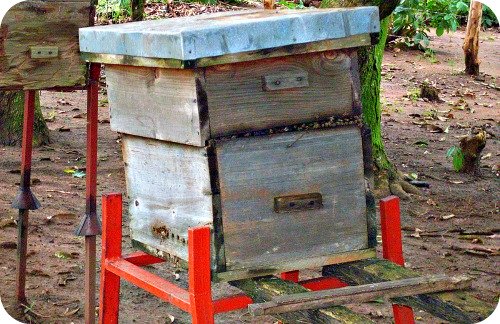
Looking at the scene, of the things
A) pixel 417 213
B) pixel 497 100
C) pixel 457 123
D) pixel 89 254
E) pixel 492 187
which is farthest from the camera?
pixel 497 100

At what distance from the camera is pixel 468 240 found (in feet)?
19.9

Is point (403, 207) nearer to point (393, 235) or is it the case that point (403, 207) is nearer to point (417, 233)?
point (417, 233)

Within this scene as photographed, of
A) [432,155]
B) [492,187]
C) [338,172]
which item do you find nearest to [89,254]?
[338,172]

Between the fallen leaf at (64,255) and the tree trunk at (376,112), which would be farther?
the tree trunk at (376,112)

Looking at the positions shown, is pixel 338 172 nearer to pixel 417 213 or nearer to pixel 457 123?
pixel 417 213

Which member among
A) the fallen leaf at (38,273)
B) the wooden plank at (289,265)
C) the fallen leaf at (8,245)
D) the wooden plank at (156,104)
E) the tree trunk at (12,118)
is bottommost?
the fallen leaf at (38,273)

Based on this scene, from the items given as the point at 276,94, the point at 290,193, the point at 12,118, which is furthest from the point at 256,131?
the point at 12,118

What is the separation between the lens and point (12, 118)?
732cm

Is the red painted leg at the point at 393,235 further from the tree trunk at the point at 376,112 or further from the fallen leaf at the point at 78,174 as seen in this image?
the fallen leaf at the point at 78,174

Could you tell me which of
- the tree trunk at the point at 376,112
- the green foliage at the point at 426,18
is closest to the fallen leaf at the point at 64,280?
the tree trunk at the point at 376,112

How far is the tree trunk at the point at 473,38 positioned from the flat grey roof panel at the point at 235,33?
9.29m

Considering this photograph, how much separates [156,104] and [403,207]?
349 centimetres

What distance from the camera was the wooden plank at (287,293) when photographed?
10.4 feet

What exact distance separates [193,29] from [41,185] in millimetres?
3594
